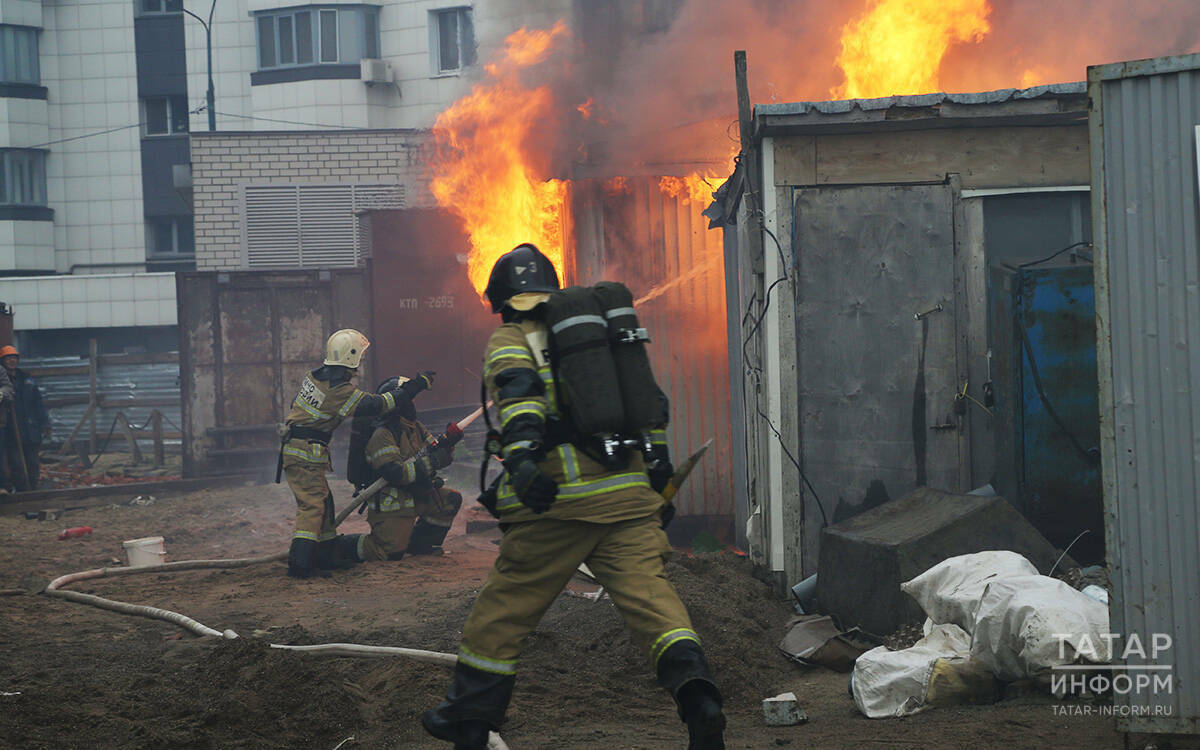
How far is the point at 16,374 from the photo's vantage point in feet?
50.6

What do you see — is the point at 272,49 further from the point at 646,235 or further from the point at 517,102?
the point at 646,235

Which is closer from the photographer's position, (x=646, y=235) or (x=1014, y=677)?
(x=1014, y=677)

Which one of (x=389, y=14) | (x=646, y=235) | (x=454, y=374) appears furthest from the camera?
(x=389, y=14)

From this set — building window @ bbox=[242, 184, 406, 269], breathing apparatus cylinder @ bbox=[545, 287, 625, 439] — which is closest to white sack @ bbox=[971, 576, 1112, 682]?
breathing apparatus cylinder @ bbox=[545, 287, 625, 439]

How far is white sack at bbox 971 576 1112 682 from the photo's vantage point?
446 centimetres

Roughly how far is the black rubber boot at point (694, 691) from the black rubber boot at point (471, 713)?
613mm

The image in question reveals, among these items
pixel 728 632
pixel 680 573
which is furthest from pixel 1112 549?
pixel 680 573

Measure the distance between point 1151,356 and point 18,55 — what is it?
1276 inches

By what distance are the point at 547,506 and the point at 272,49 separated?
27131 millimetres

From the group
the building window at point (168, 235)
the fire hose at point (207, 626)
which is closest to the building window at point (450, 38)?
the building window at point (168, 235)

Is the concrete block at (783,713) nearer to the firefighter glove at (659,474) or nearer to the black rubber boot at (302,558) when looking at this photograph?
the firefighter glove at (659,474)

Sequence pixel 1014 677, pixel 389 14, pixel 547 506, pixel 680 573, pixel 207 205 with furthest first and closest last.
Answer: pixel 389 14 < pixel 207 205 < pixel 680 573 < pixel 1014 677 < pixel 547 506

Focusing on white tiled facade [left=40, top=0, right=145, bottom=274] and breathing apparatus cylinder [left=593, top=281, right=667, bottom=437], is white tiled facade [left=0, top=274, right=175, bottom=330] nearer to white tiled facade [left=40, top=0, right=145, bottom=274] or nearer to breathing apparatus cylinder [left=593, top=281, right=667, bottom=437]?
white tiled facade [left=40, top=0, right=145, bottom=274]

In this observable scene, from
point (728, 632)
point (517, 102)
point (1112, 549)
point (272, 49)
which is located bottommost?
point (728, 632)
